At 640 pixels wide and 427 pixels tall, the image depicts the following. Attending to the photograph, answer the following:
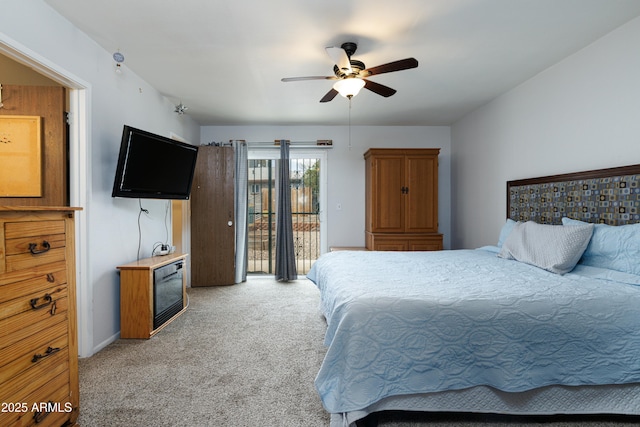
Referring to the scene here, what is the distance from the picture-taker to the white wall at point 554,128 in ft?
7.51

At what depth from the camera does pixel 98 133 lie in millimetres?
2627

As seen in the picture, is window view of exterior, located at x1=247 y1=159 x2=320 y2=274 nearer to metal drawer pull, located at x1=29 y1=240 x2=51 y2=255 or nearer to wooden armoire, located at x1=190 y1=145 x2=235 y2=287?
wooden armoire, located at x1=190 y1=145 x2=235 y2=287

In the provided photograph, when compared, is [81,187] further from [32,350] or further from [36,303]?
[32,350]

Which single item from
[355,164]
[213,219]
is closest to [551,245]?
[355,164]

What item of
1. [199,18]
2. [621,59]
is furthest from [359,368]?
[621,59]

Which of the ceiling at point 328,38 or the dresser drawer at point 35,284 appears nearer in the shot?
the dresser drawer at point 35,284

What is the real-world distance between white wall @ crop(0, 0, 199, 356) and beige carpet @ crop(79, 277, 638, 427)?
0.42 m

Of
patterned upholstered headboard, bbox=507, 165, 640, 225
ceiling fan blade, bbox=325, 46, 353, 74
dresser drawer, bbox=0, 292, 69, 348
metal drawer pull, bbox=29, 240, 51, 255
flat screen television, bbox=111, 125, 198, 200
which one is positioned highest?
ceiling fan blade, bbox=325, 46, 353, 74

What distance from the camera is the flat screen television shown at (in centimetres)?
267

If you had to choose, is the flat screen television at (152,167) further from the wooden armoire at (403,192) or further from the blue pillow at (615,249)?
the blue pillow at (615,249)

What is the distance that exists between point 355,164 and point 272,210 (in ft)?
5.08

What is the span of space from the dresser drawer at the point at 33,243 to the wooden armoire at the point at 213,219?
124 inches

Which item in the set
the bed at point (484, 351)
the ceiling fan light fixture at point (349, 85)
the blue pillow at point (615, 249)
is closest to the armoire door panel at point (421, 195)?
the ceiling fan light fixture at point (349, 85)

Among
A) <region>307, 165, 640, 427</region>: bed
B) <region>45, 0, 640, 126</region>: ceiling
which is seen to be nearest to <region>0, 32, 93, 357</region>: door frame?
<region>45, 0, 640, 126</region>: ceiling
